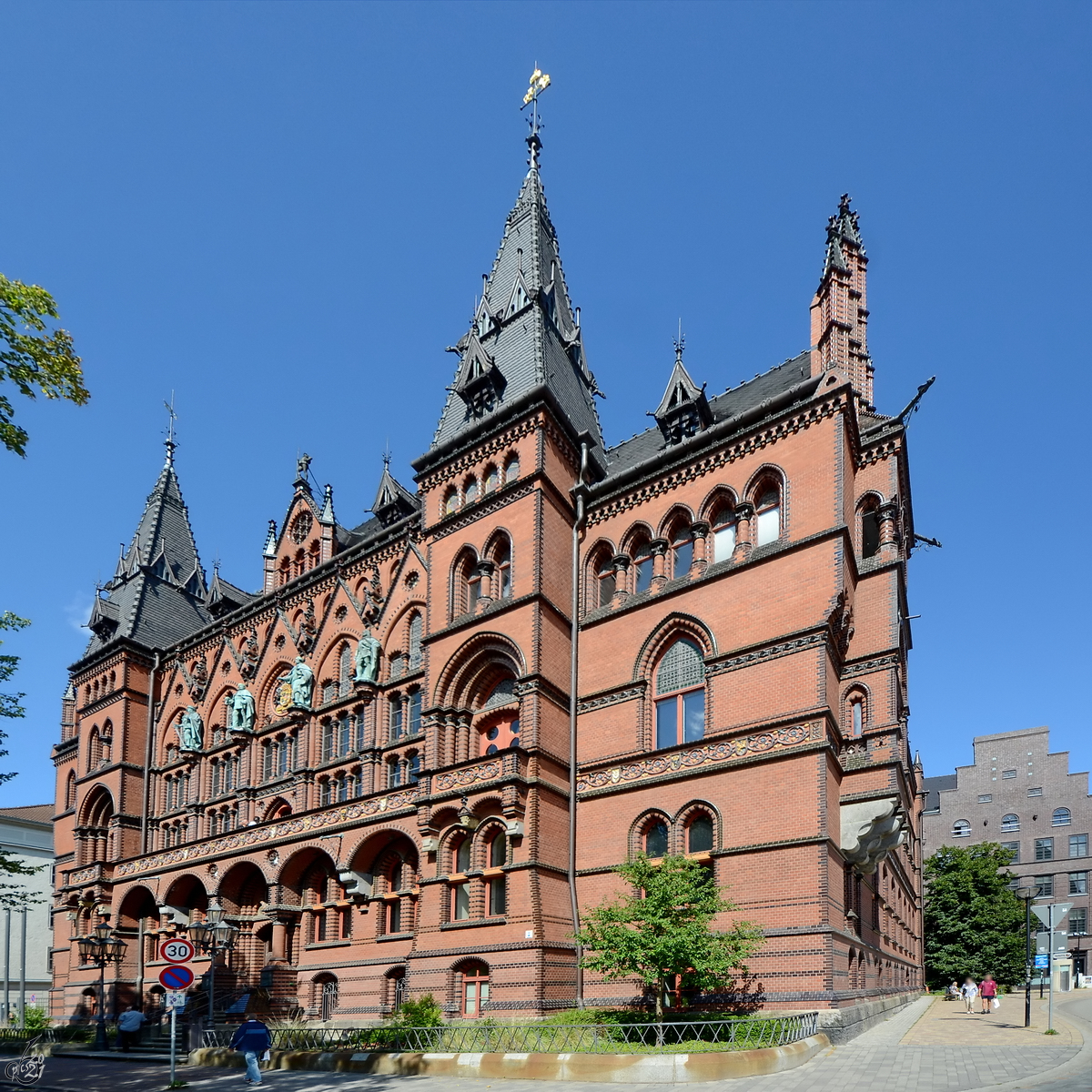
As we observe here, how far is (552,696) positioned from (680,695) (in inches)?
127

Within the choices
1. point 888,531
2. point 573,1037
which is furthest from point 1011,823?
point 573,1037

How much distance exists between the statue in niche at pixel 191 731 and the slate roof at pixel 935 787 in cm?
5871

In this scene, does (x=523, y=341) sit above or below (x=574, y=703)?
above

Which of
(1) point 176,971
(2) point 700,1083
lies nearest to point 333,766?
(1) point 176,971

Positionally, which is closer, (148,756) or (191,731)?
(191,731)

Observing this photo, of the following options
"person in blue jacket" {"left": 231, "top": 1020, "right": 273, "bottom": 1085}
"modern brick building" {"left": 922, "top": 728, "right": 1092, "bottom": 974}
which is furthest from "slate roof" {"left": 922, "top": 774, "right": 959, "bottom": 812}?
"person in blue jacket" {"left": 231, "top": 1020, "right": 273, "bottom": 1085}

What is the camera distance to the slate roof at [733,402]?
93.9 ft

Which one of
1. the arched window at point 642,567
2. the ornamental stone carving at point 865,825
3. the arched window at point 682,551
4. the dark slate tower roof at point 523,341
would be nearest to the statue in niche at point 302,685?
the dark slate tower roof at point 523,341

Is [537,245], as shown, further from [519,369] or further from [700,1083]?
[700,1083]

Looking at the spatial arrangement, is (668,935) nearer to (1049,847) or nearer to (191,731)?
(191,731)

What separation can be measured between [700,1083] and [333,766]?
754 inches

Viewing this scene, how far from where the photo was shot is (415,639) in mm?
32281

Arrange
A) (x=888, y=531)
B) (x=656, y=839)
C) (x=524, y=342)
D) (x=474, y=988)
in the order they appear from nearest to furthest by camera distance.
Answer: (x=656, y=839) < (x=474, y=988) < (x=888, y=531) < (x=524, y=342)

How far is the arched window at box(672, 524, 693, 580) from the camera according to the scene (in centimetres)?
2711
